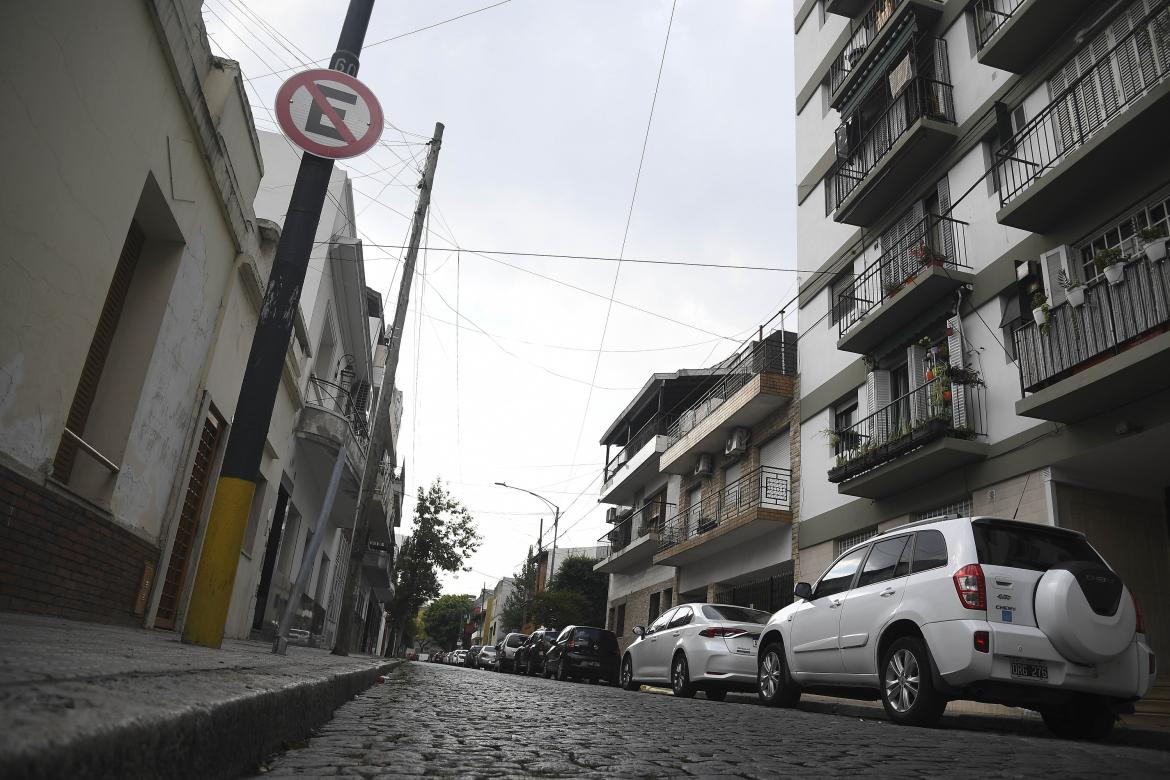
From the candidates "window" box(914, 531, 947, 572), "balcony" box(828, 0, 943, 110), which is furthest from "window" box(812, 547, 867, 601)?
"balcony" box(828, 0, 943, 110)

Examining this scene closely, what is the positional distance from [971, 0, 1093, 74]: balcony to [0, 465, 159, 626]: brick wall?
46.5 feet

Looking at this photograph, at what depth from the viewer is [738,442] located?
22.0 metres

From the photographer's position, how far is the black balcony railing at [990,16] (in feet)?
45.2

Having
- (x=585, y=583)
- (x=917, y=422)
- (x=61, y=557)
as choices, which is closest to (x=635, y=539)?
(x=585, y=583)

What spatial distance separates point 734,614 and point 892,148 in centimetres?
944

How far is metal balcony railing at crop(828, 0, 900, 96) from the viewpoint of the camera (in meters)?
17.7

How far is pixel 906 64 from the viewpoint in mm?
16047

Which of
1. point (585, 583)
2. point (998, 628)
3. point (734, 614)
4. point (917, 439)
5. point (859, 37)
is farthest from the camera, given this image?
point (585, 583)

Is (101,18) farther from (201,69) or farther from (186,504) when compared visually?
(186,504)

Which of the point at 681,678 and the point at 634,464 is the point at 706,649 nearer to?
the point at 681,678

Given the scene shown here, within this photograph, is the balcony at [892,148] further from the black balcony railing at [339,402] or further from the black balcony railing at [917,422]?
the black balcony railing at [339,402]

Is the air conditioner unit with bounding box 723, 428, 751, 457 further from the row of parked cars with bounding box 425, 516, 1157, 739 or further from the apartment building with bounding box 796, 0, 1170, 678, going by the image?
the row of parked cars with bounding box 425, 516, 1157, 739

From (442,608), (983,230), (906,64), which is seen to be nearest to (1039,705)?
(983,230)

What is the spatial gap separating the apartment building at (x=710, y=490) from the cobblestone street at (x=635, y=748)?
43.4 ft
